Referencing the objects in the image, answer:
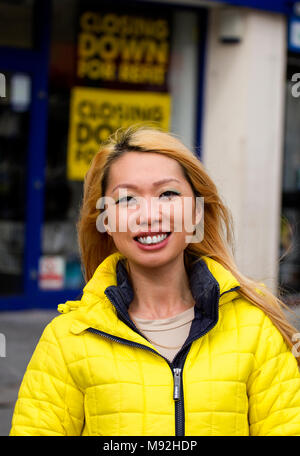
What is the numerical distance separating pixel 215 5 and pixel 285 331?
6840mm

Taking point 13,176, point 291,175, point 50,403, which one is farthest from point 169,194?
point 291,175

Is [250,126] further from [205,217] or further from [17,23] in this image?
[205,217]

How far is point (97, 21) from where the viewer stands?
8.05m

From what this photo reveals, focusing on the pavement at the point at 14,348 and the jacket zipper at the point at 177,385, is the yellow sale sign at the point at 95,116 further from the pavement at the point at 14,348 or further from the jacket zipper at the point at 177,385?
the jacket zipper at the point at 177,385

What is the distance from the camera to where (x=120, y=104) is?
8281 millimetres

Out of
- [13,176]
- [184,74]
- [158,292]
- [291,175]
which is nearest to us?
[158,292]

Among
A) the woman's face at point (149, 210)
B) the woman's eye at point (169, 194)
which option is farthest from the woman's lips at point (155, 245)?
the woman's eye at point (169, 194)

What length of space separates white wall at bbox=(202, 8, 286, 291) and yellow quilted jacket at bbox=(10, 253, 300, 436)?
6217 millimetres

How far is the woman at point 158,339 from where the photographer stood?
1920mm

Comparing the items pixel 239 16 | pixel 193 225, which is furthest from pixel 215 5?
pixel 193 225

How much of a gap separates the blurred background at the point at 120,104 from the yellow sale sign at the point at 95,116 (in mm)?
11

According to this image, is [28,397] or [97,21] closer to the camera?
[28,397]

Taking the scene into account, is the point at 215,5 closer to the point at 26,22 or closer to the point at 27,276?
the point at 26,22

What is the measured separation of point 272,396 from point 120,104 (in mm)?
6585
